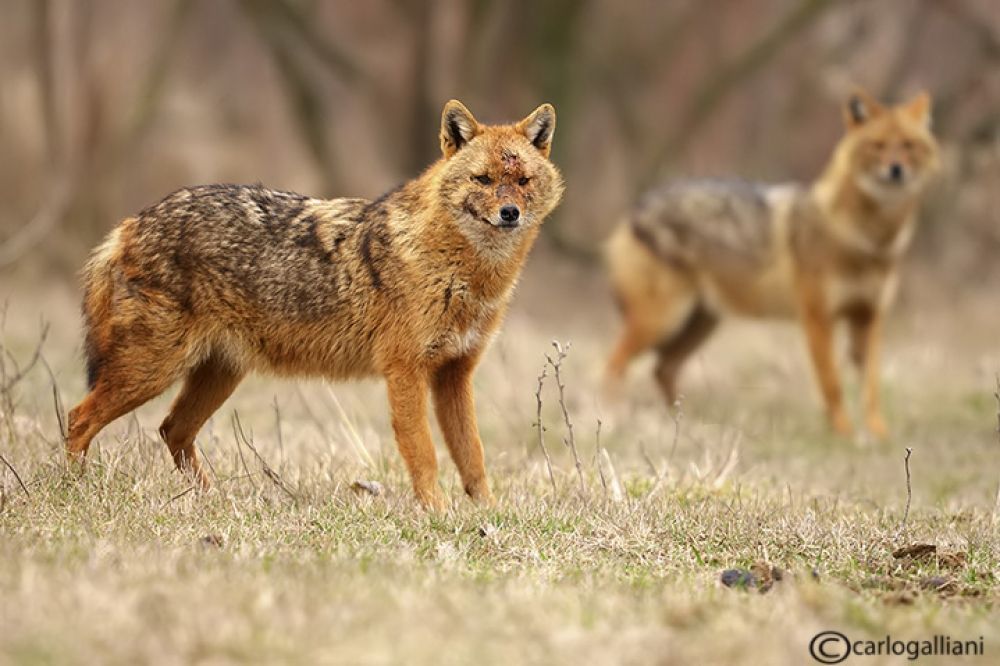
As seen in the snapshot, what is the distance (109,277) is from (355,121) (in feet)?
44.0

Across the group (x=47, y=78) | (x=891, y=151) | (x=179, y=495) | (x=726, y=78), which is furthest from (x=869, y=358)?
(x=47, y=78)

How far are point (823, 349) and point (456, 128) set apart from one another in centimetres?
634

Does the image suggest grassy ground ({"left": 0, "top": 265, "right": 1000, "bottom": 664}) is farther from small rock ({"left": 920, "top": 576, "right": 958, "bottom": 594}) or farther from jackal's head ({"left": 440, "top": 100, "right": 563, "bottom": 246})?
jackal's head ({"left": 440, "top": 100, "right": 563, "bottom": 246})

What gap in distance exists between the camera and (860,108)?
11.7 m

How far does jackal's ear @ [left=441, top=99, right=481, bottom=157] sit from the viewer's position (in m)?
5.96

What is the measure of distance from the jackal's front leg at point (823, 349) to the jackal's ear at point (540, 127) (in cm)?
564

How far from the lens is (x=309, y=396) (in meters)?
9.71

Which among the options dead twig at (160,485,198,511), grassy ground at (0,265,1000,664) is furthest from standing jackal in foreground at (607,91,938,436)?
dead twig at (160,485,198,511)

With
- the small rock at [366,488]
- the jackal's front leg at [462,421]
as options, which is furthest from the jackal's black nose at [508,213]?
the small rock at [366,488]

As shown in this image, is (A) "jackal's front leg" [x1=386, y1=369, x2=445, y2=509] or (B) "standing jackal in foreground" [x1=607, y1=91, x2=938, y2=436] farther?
(B) "standing jackal in foreground" [x1=607, y1=91, x2=938, y2=436]

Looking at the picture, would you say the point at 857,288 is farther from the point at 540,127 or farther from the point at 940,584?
the point at 940,584

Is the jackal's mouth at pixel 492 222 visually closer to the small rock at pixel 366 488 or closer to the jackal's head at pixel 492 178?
the jackal's head at pixel 492 178

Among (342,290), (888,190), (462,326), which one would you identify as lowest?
(462,326)

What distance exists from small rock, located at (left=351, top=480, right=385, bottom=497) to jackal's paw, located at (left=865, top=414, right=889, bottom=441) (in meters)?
5.93
